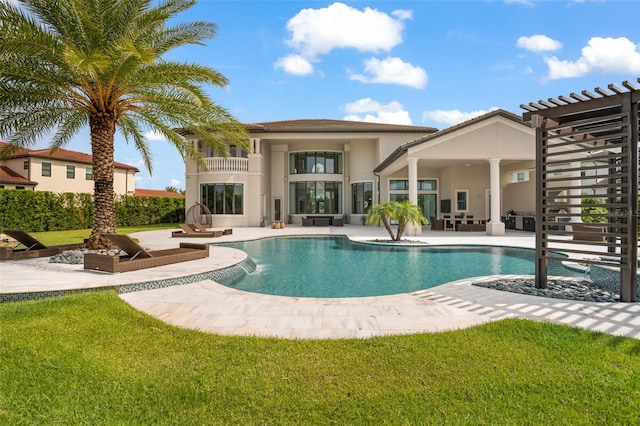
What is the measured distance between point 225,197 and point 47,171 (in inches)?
827

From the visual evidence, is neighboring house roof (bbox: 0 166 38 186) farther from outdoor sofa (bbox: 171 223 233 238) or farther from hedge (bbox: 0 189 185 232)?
outdoor sofa (bbox: 171 223 233 238)

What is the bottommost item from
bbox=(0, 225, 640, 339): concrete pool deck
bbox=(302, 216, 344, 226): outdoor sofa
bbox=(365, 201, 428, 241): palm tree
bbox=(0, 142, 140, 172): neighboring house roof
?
bbox=(0, 225, 640, 339): concrete pool deck

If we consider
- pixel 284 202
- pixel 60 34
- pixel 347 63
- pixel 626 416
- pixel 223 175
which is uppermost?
pixel 347 63

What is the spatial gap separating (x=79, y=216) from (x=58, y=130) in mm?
13570

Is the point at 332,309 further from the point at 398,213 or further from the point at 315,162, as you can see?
the point at 315,162

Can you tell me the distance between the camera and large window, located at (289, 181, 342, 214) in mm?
28375

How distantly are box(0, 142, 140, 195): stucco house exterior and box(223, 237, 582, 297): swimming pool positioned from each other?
27.5 m

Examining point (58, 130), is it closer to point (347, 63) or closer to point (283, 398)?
point (347, 63)

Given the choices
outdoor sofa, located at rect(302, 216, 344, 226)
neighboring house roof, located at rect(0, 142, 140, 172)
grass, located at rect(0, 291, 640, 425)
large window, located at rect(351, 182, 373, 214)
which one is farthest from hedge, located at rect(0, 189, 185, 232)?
grass, located at rect(0, 291, 640, 425)

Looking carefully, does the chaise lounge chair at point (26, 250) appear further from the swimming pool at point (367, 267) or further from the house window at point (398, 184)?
the house window at point (398, 184)

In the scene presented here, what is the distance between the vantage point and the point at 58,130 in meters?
13.1

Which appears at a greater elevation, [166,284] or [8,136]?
[8,136]

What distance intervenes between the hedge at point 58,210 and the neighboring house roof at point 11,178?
10207mm

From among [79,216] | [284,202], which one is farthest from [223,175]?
[79,216]
